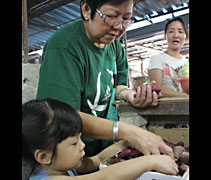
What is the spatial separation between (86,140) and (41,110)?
0.40 meters

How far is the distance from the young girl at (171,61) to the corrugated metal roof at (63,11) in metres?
0.24

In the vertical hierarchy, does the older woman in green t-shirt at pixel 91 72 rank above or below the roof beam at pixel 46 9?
below

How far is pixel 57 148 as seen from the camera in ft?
2.01

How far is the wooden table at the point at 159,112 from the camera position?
1099mm

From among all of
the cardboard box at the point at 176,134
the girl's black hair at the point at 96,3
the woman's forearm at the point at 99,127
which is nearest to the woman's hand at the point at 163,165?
the woman's forearm at the point at 99,127

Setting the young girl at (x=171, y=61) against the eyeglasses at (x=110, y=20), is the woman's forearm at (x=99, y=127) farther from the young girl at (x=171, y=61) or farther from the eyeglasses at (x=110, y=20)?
the young girl at (x=171, y=61)

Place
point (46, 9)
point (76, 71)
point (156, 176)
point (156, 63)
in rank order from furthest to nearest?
point (46, 9)
point (156, 63)
point (76, 71)
point (156, 176)

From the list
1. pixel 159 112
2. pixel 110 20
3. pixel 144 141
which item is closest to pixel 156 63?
pixel 159 112

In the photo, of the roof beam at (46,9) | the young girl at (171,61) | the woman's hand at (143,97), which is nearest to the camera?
the woman's hand at (143,97)

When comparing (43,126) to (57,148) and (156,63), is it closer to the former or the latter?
(57,148)

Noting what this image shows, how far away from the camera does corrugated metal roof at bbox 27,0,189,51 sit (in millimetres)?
2139

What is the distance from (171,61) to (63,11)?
8.76 feet
